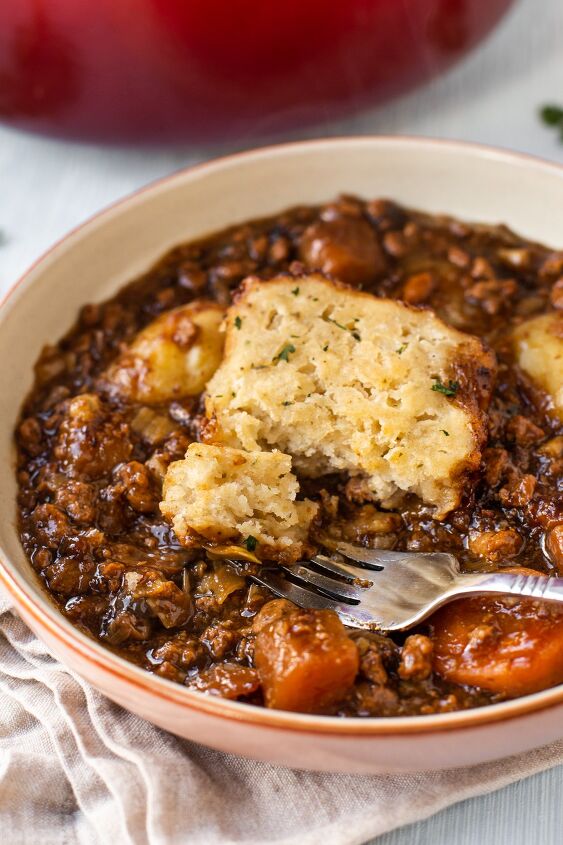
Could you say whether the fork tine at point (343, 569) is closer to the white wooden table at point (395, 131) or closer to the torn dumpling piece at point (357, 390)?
the torn dumpling piece at point (357, 390)

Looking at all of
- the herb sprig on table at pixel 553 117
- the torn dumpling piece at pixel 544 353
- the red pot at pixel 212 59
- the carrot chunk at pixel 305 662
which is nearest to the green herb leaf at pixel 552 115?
the herb sprig on table at pixel 553 117

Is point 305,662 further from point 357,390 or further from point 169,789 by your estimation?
point 357,390

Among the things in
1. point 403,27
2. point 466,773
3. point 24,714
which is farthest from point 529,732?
point 403,27

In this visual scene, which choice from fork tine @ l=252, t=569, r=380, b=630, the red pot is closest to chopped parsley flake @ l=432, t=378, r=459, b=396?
fork tine @ l=252, t=569, r=380, b=630

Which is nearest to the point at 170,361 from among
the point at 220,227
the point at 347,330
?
the point at 347,330

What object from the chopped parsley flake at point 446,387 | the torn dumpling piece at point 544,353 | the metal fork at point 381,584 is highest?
the chopped parsley flake at point 446,387

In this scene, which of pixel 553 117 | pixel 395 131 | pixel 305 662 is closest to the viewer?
pixel 305 662

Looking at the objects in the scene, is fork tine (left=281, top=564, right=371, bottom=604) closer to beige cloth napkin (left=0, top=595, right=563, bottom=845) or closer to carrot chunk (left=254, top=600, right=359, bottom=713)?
carrot chunk (left=254, top=600, right=359, bottom=713)
